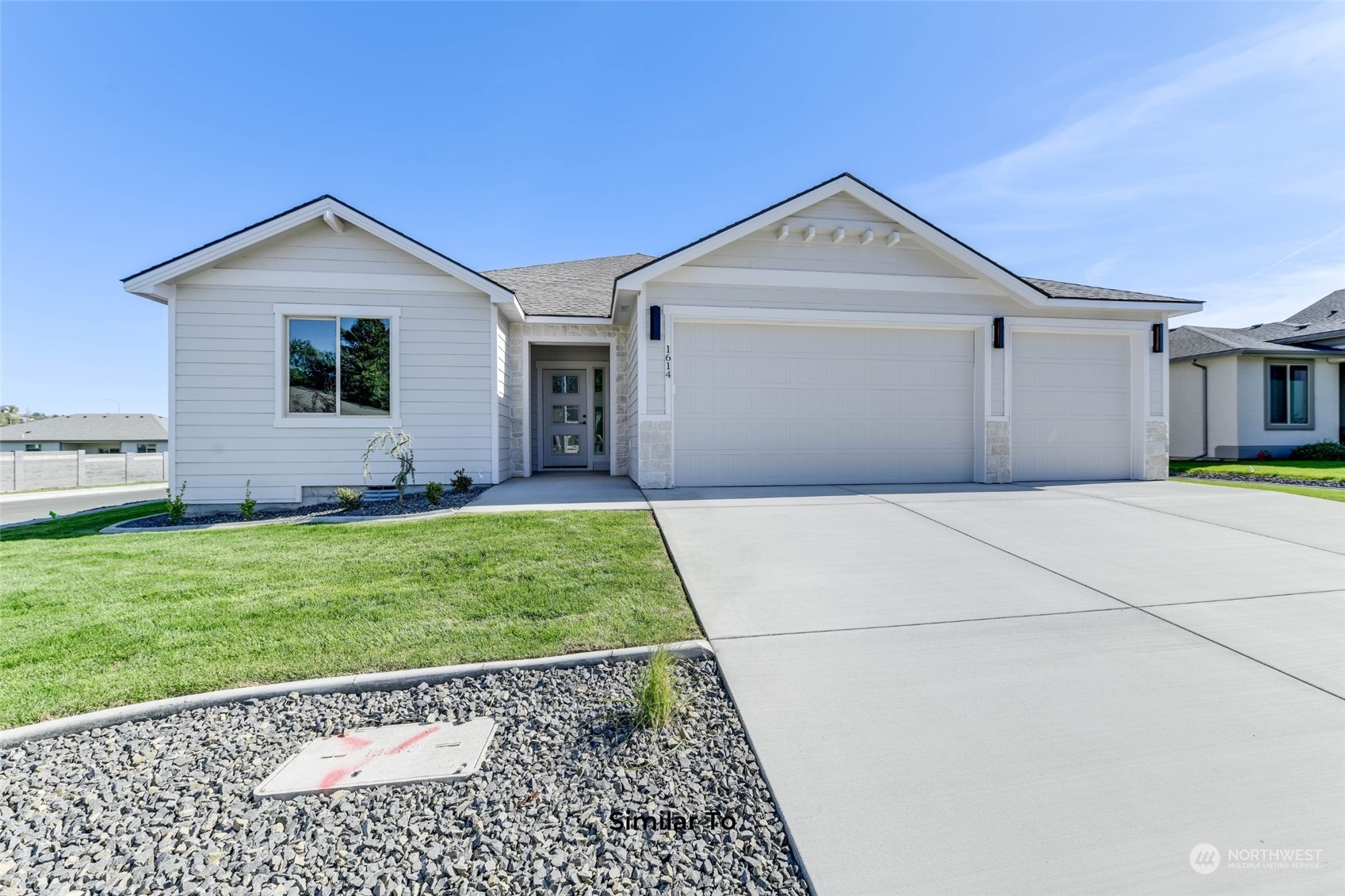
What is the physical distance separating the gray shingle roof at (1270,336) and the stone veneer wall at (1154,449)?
7.89 meters

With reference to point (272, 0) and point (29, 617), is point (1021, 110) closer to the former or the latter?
point (272, 0)

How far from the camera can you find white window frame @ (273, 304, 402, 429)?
26.7 feet

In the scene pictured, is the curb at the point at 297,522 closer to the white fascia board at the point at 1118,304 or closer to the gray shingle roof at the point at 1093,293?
the gray shingle roof at the point at 1093,293

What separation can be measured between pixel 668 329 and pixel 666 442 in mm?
1745

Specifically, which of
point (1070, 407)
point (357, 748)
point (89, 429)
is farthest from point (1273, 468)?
point (89, 429)

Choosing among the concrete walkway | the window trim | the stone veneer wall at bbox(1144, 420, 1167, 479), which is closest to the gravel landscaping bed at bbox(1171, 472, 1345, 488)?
the stone veneer wall at bbox(1144, 420, 1167, 479)

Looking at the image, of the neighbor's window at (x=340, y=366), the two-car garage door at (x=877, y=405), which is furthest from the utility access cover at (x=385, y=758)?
the neighbor's window at (x=340, y=366)

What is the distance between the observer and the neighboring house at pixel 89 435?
117ft

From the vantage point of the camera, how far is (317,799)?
1951 millimetres

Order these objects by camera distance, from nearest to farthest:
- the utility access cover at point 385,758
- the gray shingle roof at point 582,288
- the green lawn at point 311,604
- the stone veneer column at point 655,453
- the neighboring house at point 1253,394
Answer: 1. the utility access cover at point 385,758
2. the green lawn at point 311,604
3. the stone veneer column at point 655,453
4. the gray shingle roof at point 582,288
5. the neighboring house at point 1253,394

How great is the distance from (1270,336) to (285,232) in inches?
1052

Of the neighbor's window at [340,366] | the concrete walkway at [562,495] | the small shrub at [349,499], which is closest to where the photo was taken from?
the concrete walkway at [562,495]

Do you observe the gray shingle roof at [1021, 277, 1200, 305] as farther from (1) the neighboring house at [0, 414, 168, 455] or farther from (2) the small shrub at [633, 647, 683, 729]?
(1) the neighboring house at [0, 414, 168, 455]

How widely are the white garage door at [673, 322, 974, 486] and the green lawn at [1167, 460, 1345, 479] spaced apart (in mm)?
6067
